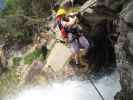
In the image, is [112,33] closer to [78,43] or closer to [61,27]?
[78,43]

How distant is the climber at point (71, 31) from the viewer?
1920 centimetres

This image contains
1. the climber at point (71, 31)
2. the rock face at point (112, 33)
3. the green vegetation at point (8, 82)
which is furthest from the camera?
the green vegetation at point (8, 82)


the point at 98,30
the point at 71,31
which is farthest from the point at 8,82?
the point at 71,31

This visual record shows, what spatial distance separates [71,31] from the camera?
1948 centimetres

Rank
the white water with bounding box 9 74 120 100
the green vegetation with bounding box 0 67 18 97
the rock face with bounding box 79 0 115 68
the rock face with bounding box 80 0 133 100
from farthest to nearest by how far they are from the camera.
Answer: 1. the green vegetation with bounding box 0 67 18 97
2. the white water with bounding box 9 74 120 100
3. the rock face with bounding box 79 0 115 68
4. the rock face with bounding box 80 0 133 100

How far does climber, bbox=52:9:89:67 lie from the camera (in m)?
19.2

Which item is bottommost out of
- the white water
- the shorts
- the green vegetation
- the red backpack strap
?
the green vegetation

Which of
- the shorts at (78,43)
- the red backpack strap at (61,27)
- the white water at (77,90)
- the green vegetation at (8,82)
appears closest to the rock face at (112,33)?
the shorts at (78,43)

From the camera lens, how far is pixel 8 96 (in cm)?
2914

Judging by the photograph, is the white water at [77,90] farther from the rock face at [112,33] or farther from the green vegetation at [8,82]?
the green vegetation at [8,82]

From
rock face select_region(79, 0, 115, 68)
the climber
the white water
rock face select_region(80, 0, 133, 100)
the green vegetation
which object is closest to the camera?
rock face select_region(80, 0, 133, 100)

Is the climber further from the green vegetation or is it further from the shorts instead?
the green vegetation

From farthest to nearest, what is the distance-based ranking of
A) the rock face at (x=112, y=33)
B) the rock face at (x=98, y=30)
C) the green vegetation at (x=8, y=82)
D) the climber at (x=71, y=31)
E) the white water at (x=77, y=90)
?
the green vegetation at (x=8, y=82), the white water at (x=77, y=90), the climber at (x=71, y=31), the rock face at (x=98, y=30), the rock face at (x=112, y=33)

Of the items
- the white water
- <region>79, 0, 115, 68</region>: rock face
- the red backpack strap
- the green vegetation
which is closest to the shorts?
the red backpack strap
